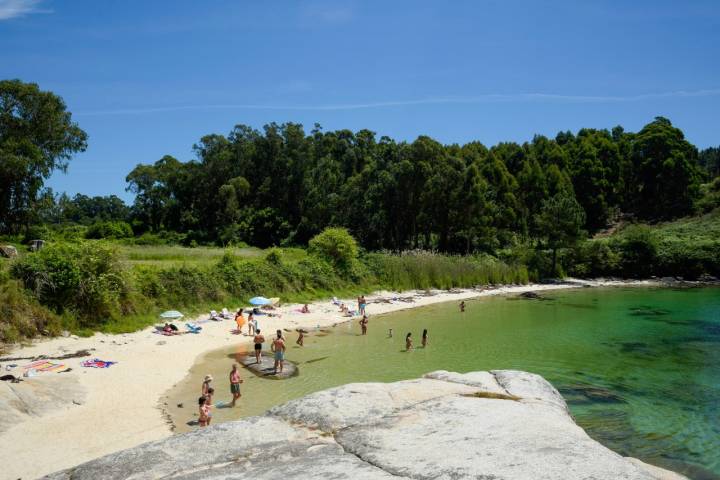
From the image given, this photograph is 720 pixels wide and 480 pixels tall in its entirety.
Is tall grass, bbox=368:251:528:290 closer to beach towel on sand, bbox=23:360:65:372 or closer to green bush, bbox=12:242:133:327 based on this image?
green bush, bbox=12:242:133:327

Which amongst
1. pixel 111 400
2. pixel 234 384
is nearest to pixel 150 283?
pixel 111 400

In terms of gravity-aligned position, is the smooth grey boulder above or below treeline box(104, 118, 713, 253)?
below

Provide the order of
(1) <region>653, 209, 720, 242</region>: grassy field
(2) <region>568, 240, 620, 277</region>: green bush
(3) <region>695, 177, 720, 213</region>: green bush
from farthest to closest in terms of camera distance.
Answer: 1. (3) <region>695, 177, 720, 213</region>: green bush
2. (1) <region>653, 209, 720, 242</region>: grassy field
3. (2) <region>568, 240, 620, 277</region>: green bush

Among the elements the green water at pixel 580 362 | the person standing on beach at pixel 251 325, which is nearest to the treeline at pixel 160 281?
the person standing on beach at pixel 251 325

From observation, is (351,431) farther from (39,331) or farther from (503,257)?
(503,257)

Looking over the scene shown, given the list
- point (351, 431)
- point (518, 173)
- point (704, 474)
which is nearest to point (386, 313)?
point (704, 474)

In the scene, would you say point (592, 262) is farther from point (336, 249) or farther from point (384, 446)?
point (384, 446)

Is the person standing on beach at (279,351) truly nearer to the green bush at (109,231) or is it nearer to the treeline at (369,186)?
the treeline at (369,186)

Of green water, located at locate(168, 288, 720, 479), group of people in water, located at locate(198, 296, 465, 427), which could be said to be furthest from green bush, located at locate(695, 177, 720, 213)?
group of people in water, located at locate(198, 296, 465, 427)

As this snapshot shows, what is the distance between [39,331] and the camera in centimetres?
2169

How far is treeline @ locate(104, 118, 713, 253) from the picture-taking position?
53625mm

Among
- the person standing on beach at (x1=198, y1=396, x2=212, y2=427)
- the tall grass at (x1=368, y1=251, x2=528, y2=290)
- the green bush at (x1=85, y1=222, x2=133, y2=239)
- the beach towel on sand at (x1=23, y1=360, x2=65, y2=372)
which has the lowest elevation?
the person standing on beach at (x1=198, y1=396, x2=212, y2=427)

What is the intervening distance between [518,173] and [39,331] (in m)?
60.5

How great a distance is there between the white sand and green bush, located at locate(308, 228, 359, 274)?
10.9 m
